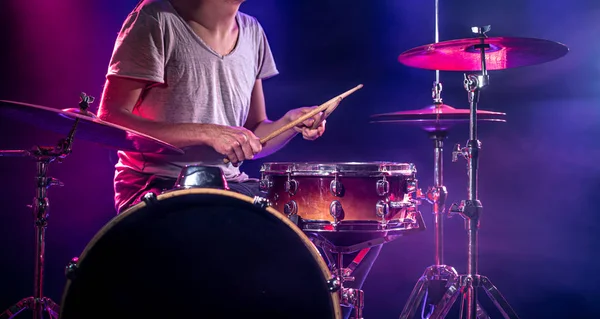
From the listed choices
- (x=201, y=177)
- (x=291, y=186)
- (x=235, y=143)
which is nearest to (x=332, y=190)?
(x=291, y=186)

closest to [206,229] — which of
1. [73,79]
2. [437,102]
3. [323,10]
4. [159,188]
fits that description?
[159,188]

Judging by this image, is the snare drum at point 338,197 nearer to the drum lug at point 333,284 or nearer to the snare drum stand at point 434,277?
the snare drum stand at point 434,277

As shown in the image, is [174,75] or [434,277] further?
[434,277]

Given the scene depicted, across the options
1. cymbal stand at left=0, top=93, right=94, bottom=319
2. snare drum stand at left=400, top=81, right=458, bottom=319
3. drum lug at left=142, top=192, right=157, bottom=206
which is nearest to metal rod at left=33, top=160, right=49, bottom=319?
cymbal stand at left=0, top=93, right=94, bottom=319

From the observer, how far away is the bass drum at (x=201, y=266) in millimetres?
1391

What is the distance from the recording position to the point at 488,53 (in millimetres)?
2609

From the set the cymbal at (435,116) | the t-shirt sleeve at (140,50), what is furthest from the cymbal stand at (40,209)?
the cymbal at (435,116)

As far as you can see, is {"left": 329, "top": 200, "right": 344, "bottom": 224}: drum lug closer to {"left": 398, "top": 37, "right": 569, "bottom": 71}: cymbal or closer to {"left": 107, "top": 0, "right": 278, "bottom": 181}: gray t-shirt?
{"left": 107, "top": 0, "right": 278, "bottom": 181}: gray t-shirt

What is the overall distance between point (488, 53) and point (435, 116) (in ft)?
1.18

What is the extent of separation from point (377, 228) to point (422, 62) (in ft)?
2.65

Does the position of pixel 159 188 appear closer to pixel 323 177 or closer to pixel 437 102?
pixel 323 177

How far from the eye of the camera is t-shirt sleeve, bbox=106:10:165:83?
81.7 inches

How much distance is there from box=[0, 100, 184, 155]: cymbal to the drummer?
0.22 meters

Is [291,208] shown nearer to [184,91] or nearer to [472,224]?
[184,91]
